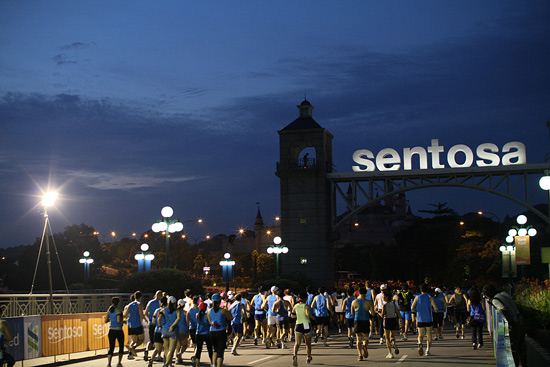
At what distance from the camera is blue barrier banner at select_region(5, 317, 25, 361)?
54.1ft

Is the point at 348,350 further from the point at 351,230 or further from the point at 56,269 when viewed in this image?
the point at 351,230

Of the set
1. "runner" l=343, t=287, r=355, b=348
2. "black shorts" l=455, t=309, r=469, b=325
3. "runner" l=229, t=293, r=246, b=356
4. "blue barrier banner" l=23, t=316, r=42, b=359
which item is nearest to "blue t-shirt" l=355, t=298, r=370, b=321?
"runner" l=343, t=287, r=355, b=348

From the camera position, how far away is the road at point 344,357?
→ 17.5m

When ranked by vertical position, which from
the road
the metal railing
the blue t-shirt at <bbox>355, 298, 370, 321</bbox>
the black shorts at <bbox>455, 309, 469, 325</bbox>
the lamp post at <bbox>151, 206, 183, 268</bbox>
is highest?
the lamp post at <bbox>151, 206, 183, 268</bbox>

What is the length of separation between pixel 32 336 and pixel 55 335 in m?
1.12

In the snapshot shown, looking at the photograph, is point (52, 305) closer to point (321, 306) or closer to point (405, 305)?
point (321, 306)

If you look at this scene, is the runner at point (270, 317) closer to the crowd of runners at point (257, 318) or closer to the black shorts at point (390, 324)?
the crowd of runners at point (257, 318)

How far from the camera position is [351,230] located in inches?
6383

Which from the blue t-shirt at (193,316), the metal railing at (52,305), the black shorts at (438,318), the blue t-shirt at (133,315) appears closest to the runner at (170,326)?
the blue t-shirt at (193,316)

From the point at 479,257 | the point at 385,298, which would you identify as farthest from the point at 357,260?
the point at 385,298

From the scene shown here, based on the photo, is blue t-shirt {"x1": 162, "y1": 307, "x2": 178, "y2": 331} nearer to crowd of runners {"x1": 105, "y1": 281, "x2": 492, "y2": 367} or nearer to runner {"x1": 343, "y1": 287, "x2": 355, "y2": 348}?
crowd of runners {"x1": 105, "y1": 281, "x2": 492, "y2": 367}

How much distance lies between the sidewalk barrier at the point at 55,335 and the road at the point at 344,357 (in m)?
0.42

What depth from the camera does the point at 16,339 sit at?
54.7ft

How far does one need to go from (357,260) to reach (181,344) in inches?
4101
